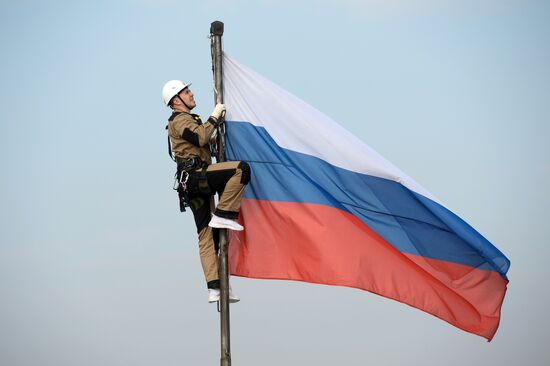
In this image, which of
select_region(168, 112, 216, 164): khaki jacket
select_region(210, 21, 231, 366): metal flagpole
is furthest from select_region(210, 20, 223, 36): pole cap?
select_region(168, 112, 216, 164): khaki jacket

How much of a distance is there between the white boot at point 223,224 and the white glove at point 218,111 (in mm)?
1453

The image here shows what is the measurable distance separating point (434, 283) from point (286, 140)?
124 inches

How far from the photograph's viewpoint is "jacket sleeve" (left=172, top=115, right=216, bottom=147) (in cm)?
1299

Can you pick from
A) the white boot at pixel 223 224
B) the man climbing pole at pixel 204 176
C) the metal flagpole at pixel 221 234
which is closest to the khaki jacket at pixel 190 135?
the man climbing pole at pixel 204 176

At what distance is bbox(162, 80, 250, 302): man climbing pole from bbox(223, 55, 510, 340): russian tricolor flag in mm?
519

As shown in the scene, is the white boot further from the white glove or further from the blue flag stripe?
the white glove

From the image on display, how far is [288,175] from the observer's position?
14023 mm

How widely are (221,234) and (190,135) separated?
4.96ft

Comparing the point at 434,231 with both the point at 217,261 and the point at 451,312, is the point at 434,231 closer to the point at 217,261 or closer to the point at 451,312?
the point at 451,312

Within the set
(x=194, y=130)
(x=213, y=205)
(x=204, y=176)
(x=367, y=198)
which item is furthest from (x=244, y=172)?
(x=367, y=198)

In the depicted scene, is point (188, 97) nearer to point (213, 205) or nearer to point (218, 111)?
point (218, 111)

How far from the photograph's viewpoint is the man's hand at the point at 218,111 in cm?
1325

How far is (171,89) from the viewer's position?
1347 centimetres

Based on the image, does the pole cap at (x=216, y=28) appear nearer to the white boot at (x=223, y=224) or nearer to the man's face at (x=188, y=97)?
the man's face at (x=188, y=97)
